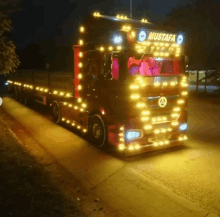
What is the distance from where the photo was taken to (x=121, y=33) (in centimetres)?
736

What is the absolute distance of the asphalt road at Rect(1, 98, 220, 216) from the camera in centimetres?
543

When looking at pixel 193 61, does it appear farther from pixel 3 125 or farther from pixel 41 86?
pixel 3 125

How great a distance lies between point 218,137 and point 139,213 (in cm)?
594

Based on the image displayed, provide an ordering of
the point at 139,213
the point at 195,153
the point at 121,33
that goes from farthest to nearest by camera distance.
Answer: the point at 195,153 → the point at 121,33 → the point at 139,213

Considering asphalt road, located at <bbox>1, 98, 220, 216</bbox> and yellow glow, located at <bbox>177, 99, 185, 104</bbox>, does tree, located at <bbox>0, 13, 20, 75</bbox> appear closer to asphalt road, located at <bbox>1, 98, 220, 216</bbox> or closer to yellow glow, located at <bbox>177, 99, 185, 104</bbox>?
asphalt road, located at <bbox>1, 98, 220, 216</bbox>

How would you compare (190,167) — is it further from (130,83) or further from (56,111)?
(56,111)

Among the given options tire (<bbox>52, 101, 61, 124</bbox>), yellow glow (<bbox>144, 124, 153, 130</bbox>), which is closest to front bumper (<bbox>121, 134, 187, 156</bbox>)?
yellow glow (<bbox>144, 124, 153, 130</bbox>)

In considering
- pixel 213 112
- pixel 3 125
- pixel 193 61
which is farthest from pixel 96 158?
pixel 193 61

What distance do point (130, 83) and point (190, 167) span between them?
2391 millimetres

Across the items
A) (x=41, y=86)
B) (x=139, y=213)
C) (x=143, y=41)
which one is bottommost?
(x=139, y=213)

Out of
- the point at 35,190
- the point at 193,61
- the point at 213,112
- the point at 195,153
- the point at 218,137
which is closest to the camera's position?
the point at 35,190

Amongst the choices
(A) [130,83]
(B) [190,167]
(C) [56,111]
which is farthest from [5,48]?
(B) [190,167]

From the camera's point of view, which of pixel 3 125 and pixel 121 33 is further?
pixel 3 125

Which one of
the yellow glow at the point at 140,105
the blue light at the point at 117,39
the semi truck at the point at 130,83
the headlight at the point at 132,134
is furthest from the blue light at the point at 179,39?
the headlight at the point at 132,134
